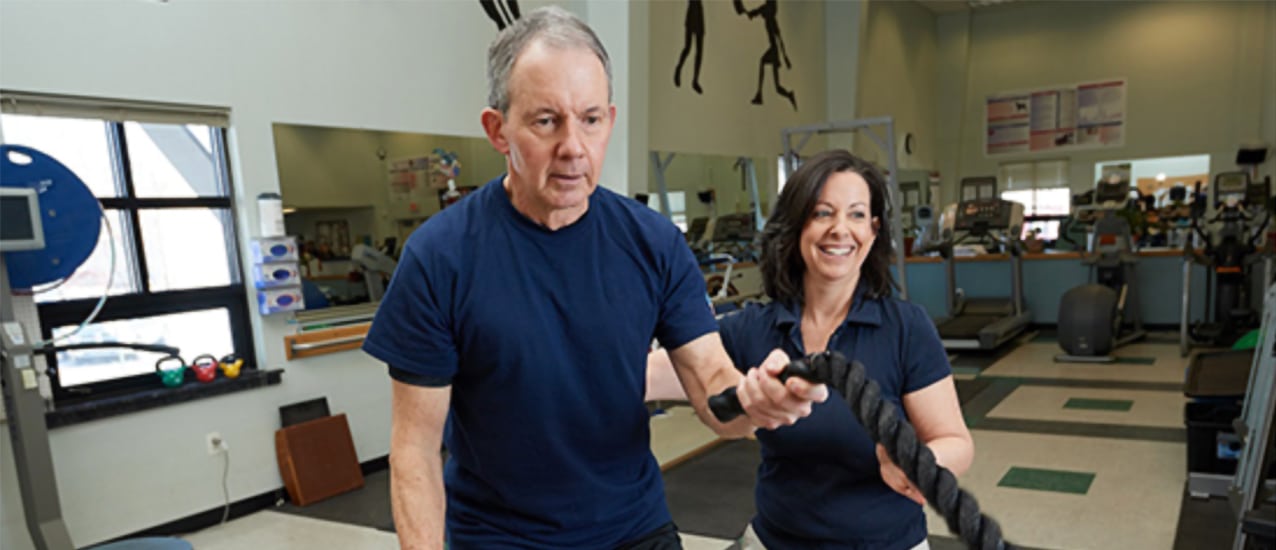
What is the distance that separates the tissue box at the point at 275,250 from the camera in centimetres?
425

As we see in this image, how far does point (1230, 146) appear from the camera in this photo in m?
11.6

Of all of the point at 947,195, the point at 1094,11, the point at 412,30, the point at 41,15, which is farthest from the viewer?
the point at 947,195

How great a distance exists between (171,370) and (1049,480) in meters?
4.51

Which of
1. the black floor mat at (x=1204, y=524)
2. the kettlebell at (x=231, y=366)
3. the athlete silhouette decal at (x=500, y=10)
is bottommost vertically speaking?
the black floor mat at (x=1204, y=524)

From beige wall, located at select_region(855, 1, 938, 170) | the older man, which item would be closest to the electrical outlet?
the older man

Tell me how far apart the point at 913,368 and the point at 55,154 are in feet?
12.9

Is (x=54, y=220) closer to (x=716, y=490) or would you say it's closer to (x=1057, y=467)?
(x=716, y=490)

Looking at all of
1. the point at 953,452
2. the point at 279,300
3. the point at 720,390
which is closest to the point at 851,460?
the point at 953,452

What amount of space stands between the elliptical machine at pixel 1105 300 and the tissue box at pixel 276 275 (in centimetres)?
629

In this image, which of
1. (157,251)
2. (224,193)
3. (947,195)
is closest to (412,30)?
(224,193)

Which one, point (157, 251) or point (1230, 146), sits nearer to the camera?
point (157, 251)

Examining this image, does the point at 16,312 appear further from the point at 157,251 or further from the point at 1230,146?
the point at 1230,146

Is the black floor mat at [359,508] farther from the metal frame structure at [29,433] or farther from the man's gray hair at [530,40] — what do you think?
the man's gray hair at [530,40]

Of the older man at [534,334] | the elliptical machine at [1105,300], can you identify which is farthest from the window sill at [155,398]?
the elliptical machine at [1105,300]
